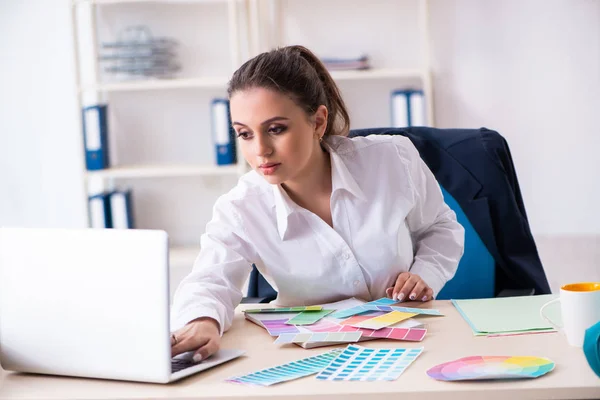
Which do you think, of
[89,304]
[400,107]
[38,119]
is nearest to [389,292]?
[89,304]

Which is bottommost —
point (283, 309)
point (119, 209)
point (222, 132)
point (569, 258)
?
point (569, 258)

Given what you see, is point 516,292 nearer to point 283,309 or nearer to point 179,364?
point 283,309

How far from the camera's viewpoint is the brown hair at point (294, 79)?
1.65 m

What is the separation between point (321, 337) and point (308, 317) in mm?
145

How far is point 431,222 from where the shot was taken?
6.18 ft

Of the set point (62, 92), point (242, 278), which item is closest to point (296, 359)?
point (242, 278)

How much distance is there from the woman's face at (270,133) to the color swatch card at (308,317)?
10.9 inches

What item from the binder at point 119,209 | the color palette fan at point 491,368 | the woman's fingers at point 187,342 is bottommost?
the binder at point 119,209

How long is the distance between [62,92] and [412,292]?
284 centimetres

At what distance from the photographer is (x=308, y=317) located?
1.47 metres

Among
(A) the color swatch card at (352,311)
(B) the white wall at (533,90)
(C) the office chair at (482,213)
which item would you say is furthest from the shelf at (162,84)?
(A) the color swatch card at (352,311)

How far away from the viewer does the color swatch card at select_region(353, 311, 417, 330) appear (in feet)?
4.49

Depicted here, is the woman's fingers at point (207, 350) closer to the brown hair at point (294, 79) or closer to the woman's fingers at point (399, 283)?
the woman's fingers at point (399, 283)

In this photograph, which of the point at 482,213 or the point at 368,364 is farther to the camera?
the point at 482,213
